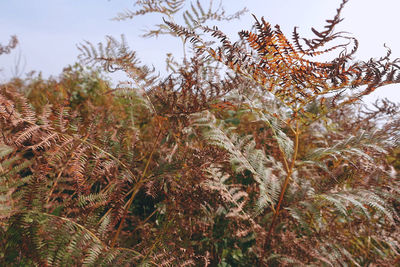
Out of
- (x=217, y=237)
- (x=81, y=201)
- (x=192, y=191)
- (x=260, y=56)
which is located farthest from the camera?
(x=217, y=237)

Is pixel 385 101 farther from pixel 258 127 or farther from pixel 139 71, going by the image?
pixel 139 71

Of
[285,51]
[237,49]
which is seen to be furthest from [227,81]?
[285,51]

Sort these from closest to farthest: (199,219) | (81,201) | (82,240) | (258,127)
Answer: (82,240) < (81,201) < (199,219) < (258,127)

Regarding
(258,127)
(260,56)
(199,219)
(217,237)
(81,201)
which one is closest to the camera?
(81,201)

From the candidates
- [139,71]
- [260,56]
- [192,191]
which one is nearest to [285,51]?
[260,56]

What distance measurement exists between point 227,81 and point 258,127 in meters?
1.49

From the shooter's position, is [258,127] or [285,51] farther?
[258,127]

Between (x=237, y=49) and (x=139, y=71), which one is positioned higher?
(x=237, y=49)

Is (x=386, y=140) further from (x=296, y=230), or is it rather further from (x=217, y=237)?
(x=217, y=237)

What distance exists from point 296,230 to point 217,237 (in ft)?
1.73

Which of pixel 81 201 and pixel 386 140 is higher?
pixel 386 140

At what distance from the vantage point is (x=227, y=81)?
46.8 inches

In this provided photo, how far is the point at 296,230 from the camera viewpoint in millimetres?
1892

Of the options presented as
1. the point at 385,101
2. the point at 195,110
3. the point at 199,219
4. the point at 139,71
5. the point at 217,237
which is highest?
the point at 385,101
